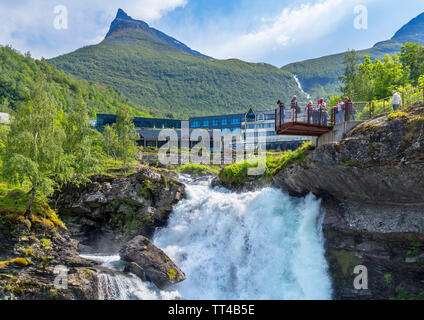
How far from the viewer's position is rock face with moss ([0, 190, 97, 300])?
17953mm

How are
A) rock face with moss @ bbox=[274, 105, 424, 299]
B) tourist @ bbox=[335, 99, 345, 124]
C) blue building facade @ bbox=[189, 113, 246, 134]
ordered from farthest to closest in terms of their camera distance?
1. blue building facade @ bbox=[189, 113, 246, 134]
2. tourist @ bbox=[335, 99, 345, 124]
3. rock face with moss @ bbox=[274, 105, 424, 299]

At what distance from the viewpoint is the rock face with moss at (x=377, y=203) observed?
1788 cm

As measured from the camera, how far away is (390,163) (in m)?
18.0

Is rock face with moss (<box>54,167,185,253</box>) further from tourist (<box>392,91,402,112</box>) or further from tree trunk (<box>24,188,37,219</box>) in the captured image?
tourist (<box>392,91,402,112</box>)

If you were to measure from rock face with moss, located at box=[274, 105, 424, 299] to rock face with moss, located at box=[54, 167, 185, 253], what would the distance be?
53.8ft

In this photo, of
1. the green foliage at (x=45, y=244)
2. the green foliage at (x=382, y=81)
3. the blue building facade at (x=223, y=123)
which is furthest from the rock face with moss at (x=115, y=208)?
the blue building facade at (x=223, y=123)

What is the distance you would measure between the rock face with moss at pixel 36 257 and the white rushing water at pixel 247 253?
1776 millimetres

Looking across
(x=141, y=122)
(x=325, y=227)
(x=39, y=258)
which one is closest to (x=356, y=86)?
A: (x=325, y=227)

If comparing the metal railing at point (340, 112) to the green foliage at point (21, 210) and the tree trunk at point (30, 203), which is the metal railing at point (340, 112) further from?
the green foliage at point (21, 210)

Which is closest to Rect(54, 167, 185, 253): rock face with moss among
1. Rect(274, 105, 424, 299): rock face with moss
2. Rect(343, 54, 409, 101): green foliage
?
Rect(274, 105, 424, 299): rock face with moss

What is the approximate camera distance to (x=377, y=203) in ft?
67.9

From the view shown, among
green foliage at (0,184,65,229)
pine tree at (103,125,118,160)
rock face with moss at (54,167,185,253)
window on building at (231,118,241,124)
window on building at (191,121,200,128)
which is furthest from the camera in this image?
window on building at (191,121,200,128)
